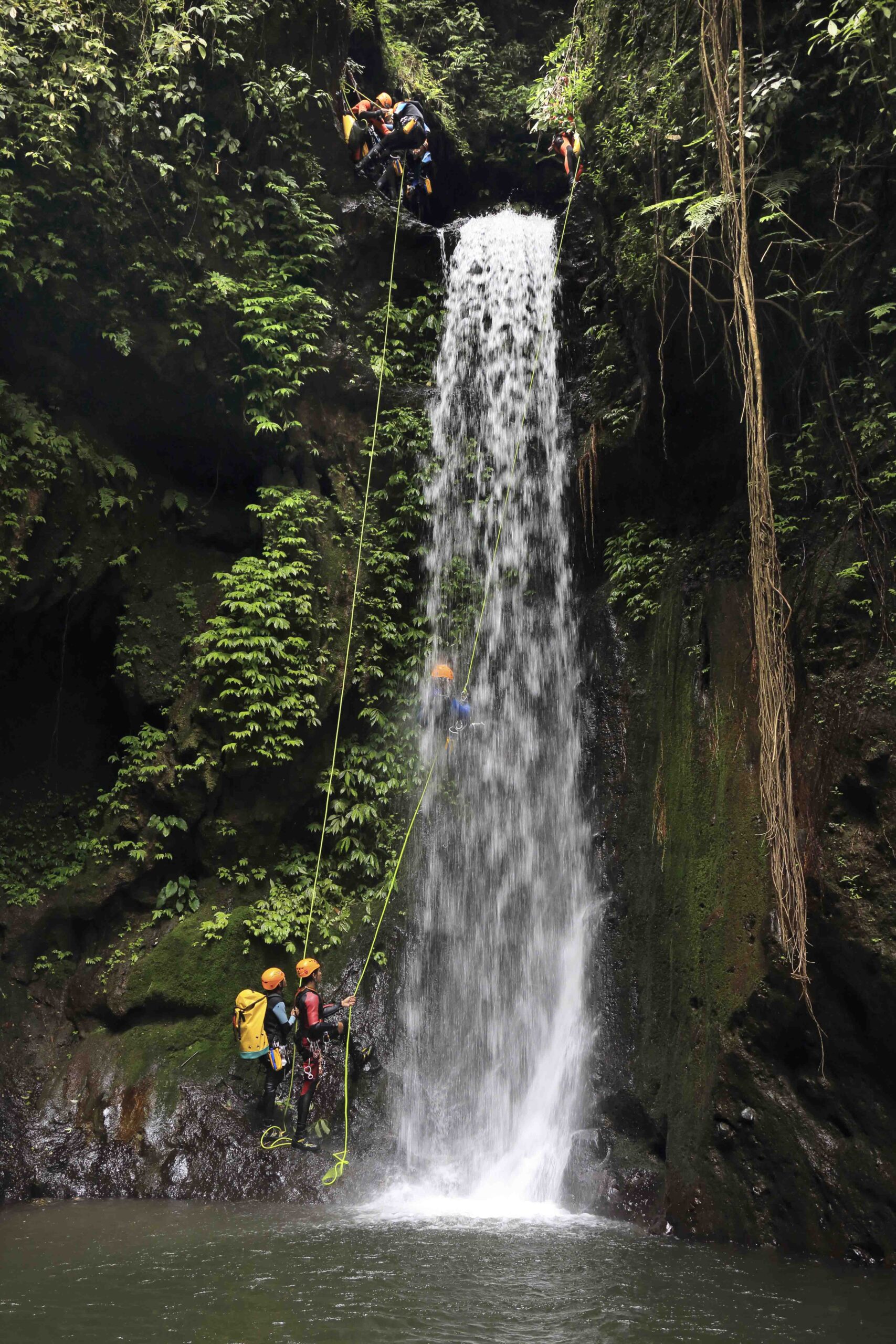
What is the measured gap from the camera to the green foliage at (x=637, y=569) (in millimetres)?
8664

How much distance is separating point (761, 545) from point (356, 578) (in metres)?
4.87

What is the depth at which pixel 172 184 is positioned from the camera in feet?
29.8

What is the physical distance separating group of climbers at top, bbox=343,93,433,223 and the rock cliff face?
0.98 ft

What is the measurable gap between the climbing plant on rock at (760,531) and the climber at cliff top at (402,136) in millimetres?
5068

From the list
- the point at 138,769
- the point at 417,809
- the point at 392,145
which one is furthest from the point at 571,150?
the point at 138,769

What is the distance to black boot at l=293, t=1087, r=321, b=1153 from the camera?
25.6 feet

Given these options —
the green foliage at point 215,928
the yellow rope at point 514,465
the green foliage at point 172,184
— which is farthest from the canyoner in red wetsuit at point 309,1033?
the green foliage at point 172,184

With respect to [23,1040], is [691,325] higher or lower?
higher

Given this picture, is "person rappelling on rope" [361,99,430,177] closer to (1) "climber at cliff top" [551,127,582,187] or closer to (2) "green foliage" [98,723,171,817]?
(1) "climber at cliff top" [551,127,582,187]

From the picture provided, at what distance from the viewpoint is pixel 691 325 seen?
773cm

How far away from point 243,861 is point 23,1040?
2.54 m

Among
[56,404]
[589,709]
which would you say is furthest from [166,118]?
[589,709]

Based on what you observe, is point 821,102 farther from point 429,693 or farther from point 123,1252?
point 123,1252

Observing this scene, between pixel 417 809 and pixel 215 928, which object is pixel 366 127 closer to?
pixel 417 809
